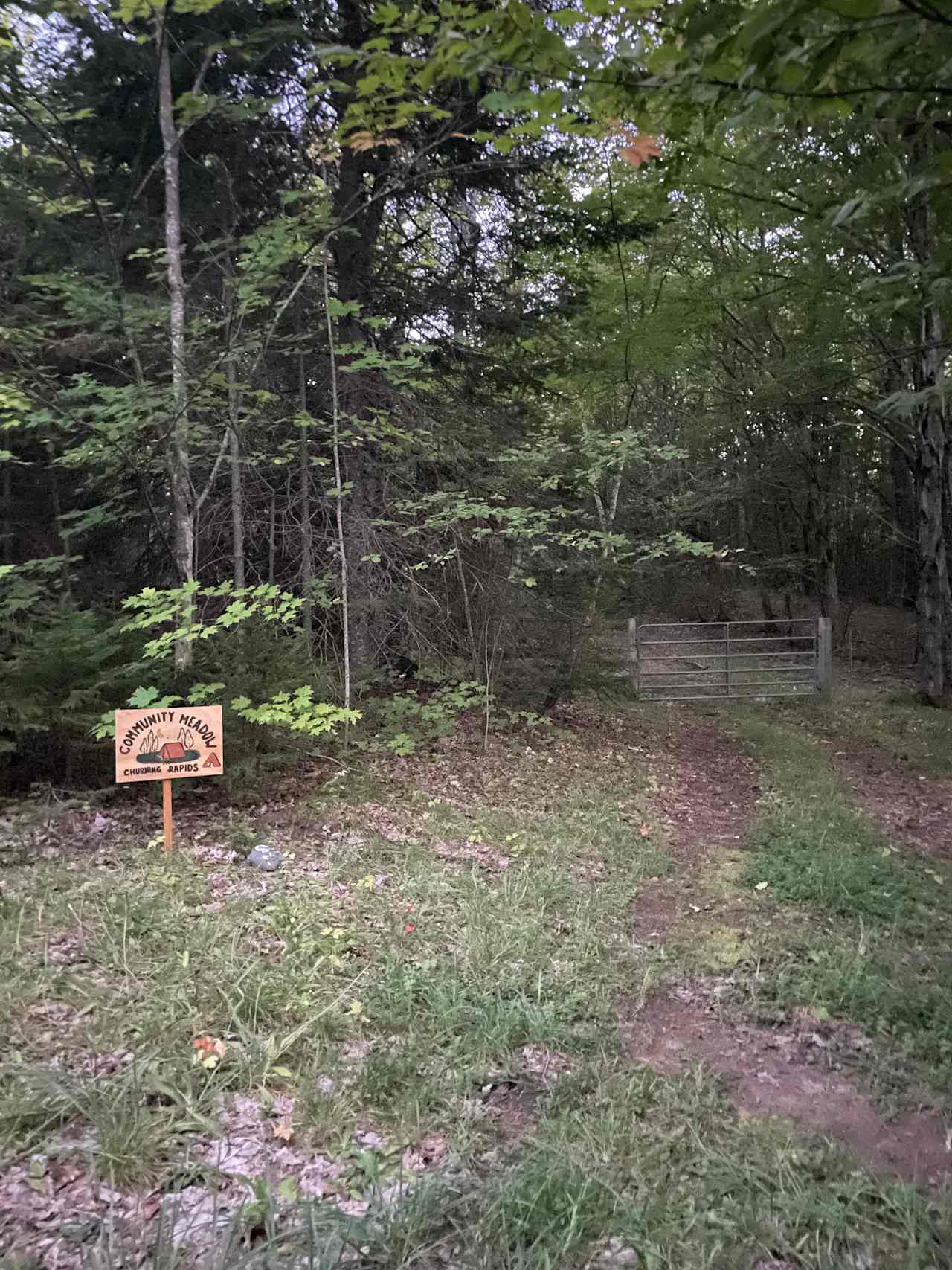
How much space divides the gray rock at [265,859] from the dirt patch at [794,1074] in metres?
2.67

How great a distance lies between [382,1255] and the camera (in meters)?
2.37

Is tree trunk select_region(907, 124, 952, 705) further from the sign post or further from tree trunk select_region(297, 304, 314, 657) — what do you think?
the sign post

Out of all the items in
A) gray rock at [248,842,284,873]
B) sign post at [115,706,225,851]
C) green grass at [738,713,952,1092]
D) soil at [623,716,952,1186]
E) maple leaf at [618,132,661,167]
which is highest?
maple leaf at [618,132,661,167]

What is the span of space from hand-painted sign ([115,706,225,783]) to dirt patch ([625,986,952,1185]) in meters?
3.18

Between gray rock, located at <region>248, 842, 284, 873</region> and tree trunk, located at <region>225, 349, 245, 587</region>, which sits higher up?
tree trunk, located at <region>225, 349, 245, 587</region>

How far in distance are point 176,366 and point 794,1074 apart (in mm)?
6247

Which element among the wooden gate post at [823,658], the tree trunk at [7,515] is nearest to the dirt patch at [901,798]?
the wooden gate post at [823,658]

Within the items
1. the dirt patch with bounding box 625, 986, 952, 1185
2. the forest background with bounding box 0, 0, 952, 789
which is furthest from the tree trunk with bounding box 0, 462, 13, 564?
the dirt patch with bounding box 625, 986, 952, 1185

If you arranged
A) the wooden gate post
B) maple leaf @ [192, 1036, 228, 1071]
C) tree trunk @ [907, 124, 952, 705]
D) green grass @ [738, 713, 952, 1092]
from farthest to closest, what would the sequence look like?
1. the wooden gate post
2. tree trunk @ [907, 124, 952, 705]
3. green grass @ [738, 713, 952, 1092]
4. maple leaf @ [192, 1036, 228, 1071]

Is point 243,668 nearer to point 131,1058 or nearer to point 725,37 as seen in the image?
point 131,1058

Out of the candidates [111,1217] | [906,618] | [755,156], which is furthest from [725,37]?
[906,618]

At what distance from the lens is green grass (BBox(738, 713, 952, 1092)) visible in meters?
3.86

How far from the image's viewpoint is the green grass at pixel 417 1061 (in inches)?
99.6

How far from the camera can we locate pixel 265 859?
540cm
